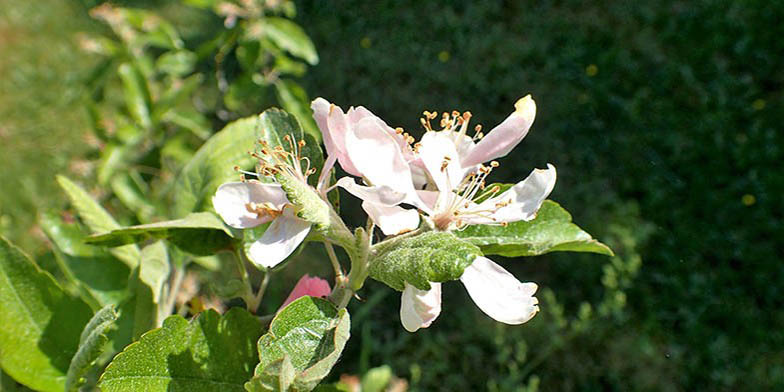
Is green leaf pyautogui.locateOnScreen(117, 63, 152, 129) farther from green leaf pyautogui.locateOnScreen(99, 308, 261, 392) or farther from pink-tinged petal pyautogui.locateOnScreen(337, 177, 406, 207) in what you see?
pink-tinged petal pyautogui.locateOnScreen(337, 177, 406, 207)

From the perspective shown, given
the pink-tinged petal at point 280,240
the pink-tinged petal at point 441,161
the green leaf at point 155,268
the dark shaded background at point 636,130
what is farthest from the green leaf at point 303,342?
the dark shaded background at point 636,130

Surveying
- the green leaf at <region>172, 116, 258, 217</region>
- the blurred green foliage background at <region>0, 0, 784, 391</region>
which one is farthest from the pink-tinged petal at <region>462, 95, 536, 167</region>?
the blurred green foliage background at <region>0, 0, 784, 391</region>

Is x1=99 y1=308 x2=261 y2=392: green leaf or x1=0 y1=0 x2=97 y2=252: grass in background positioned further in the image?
x1=0 y1=0 x2=97 y2=252: grass in background

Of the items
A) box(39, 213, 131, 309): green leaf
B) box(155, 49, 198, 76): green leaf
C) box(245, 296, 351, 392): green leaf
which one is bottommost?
box(155, 49, 198, 76): green leaf

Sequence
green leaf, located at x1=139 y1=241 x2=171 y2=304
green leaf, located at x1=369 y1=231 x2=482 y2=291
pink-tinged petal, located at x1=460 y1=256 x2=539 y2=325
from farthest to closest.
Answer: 1. green leaf, located at x1=139 y1=241 x2=171 y2=304
2. pink-tinged petal, located at x1=460 y1=256 x2=539 y2=325
3. green leaf, located at x1=369 y1=231 x2=482 y2=291

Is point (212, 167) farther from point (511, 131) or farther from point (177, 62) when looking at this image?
point (177, 62)

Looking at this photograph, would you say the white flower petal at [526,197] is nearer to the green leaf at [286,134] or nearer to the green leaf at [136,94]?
the green leaf at [286,134]
